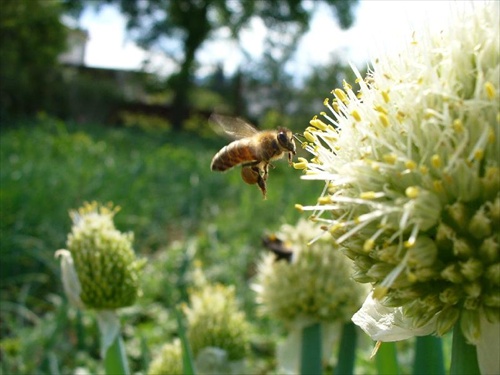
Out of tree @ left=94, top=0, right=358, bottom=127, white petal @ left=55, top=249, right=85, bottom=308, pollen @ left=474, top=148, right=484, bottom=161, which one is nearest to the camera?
pollen @ left=474, top=148, right=484, bottom=161

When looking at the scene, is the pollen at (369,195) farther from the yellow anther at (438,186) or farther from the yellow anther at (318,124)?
the yellow anther at (318,124)

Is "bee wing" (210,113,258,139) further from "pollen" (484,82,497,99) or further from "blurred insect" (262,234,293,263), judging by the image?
"pollen" (484,82,497,99)

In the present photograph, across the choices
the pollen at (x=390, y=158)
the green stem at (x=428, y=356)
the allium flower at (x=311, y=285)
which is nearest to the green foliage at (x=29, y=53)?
the allium flower at (x=311, y=285)

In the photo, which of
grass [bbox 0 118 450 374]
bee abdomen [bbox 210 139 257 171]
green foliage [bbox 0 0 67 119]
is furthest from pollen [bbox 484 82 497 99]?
green foliage [bbox 0 0 67 119]

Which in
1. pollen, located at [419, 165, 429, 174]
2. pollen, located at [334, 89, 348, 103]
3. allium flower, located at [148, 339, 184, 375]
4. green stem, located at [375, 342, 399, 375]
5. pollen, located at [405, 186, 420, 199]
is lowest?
allium flower, located at [148, 339, 184, 375]

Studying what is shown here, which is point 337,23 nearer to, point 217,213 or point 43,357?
point 217,213

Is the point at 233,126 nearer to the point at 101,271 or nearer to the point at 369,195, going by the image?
the point at 101,271

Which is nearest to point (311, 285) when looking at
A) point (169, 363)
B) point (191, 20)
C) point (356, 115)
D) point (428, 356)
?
point (169, 363)

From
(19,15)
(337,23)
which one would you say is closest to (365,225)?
(19,15)
